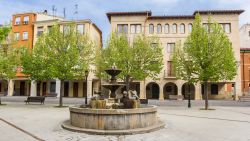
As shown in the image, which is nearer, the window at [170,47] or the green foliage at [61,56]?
the green foliage at [61,56]

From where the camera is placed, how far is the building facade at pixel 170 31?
41188 millimetres

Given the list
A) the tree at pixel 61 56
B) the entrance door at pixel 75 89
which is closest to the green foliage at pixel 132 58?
the tree at pixel 61 56

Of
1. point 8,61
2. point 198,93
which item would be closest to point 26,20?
point 8,61

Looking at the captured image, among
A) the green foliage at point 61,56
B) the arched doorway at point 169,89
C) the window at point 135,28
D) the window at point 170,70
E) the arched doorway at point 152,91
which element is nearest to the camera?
the green foliage at point 61,56

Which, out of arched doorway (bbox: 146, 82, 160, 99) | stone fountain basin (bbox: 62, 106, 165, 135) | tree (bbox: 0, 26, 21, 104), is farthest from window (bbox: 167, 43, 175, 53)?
stone fountain basin (bbox: 62, 106, 165, 135)

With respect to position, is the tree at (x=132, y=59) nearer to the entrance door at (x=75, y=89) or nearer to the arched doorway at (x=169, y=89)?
the arched doorway at (x=169, y=89)

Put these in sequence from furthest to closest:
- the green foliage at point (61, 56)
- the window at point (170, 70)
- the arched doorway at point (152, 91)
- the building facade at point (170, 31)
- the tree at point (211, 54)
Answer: the arched doorway at point (152, 91) < the window at point (170, 70) < the building facade at point (170, 31) < the green foliage at point (61, 56) < the tree at point (211, 54)

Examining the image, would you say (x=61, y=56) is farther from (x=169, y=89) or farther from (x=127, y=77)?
(x=169, y=89)

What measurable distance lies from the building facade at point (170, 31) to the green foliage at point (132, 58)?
378 inches

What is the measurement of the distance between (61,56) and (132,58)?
30.8 feet

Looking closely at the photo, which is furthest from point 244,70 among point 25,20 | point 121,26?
point 25,20

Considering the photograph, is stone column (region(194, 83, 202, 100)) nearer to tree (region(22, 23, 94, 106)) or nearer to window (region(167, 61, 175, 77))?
window (region(167, 61, 175, 77))

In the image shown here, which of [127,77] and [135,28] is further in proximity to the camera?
[135,28]

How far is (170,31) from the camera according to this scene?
41969 mm
